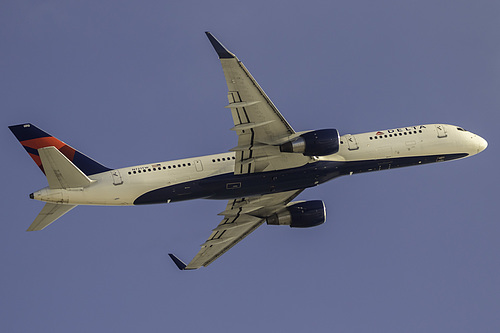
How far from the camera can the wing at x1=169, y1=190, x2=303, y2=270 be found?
6138 centimetres

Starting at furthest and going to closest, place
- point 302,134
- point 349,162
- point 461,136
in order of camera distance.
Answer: point 461,136 → point 349,162 → point 302,134

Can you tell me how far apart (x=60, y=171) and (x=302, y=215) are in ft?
72.5

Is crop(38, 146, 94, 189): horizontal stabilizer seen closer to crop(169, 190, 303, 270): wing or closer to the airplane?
the airplane

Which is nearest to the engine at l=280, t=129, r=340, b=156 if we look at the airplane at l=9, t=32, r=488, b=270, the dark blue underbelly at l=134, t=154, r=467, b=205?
the airplane at l=9, t=32, r=488, b=270

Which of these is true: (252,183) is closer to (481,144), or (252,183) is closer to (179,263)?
(179,263)

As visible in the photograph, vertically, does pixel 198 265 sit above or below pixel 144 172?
below

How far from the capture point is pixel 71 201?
5206 centimetres

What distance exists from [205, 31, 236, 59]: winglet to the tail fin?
46.5ft

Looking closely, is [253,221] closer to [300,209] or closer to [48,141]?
[300,209]

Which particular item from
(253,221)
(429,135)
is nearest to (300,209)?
(253,221)

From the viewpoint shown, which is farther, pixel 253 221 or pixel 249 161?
pixel 253 221

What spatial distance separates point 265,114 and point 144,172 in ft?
35.4

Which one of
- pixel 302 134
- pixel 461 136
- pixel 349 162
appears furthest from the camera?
pixel 461 136

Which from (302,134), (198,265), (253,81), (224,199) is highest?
(253,81)
